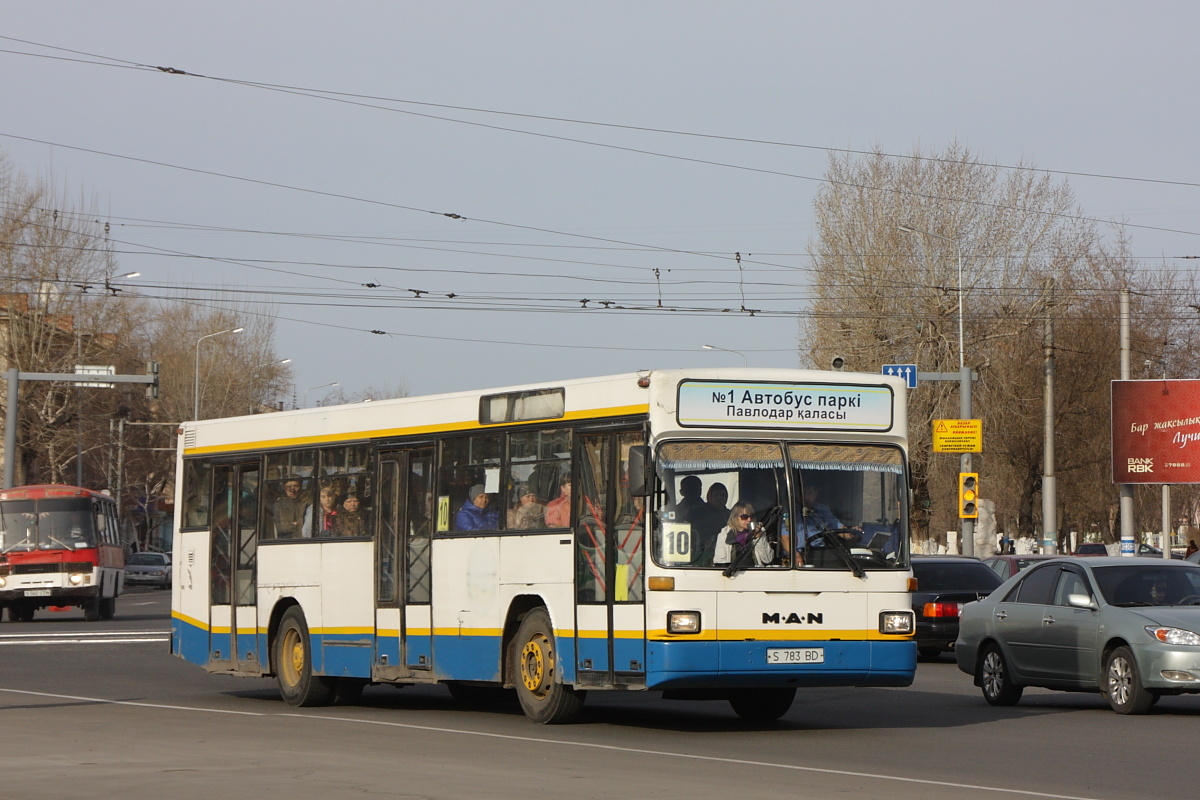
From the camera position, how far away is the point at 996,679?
17.4 metres

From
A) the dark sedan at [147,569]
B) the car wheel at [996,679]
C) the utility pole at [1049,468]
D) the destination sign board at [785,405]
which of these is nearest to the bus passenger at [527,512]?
the destination sign board at [785,405]

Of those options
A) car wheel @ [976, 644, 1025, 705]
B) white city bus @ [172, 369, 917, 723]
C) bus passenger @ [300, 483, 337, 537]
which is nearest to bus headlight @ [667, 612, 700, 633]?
white city bus @ [172, 369, 917, 723]

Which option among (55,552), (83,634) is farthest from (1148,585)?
(55,552)

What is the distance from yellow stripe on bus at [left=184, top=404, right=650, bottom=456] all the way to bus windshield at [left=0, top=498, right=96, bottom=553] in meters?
22.3

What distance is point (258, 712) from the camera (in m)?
17.2

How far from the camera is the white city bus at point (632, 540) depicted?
45.0 ft

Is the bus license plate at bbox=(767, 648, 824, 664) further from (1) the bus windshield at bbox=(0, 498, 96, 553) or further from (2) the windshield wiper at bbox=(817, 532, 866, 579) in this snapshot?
(1) the bus windshield at bbox=(0, 498, 96, 553)

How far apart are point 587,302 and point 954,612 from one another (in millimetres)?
13591

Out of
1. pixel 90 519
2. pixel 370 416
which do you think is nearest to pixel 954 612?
pixel 370 416

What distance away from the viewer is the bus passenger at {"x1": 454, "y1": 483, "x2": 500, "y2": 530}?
15547 mm

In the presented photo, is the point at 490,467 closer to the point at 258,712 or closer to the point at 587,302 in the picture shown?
the point at 258,712

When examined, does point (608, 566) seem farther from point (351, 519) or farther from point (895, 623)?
point (351, 519)

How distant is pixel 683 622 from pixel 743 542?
804 millimetres

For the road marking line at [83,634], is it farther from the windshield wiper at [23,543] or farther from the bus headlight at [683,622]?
the bus headlight at [683,622]
